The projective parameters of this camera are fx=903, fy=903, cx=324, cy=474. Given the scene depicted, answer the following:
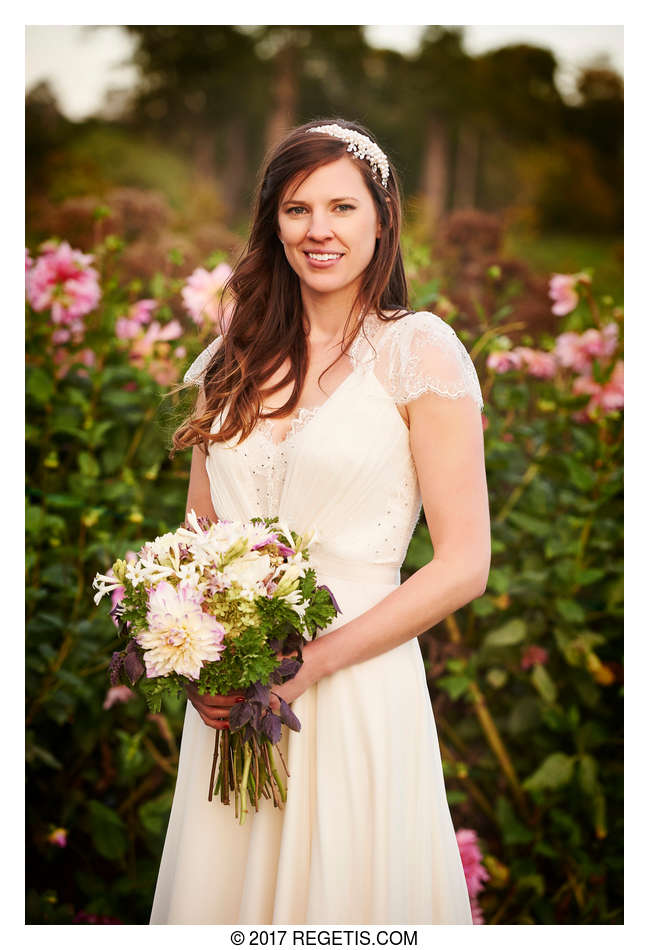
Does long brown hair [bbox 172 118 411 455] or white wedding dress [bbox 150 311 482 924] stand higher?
long brown hair [bbox 172 118 411 455]

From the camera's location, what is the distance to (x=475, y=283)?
4.72m

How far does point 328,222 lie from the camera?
6.40 feet

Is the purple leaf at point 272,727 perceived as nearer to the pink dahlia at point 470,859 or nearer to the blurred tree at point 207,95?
the pink dahlia at point 470,859

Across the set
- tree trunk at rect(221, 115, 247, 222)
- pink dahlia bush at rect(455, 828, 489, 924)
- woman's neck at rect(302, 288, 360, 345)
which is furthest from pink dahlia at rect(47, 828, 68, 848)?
tree trunk at rect(221, 115, 247, 222)

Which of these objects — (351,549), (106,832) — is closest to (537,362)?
(351,549)

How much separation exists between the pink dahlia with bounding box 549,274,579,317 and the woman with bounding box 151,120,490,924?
1.21 metres

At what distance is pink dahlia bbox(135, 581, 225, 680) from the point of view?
1612mm

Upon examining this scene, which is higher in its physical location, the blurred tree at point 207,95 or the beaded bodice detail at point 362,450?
the blurred tree at point 207,95

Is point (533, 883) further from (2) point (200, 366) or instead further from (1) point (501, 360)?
(2) point (200, 366)

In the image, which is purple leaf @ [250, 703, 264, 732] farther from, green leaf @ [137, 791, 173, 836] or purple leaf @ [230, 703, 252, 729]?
green leaf @ [137, 791, 173, 836]

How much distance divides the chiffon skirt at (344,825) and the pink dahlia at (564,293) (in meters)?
1.54

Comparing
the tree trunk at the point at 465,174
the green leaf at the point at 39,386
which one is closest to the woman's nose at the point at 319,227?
the green leaf at the point at 39,386

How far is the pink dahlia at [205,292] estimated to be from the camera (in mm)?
2996

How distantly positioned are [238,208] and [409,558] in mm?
7604
